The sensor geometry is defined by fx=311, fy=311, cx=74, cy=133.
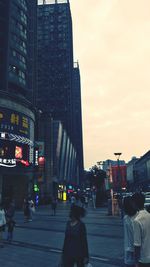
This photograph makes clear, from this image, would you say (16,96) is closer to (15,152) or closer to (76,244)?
(15,152)

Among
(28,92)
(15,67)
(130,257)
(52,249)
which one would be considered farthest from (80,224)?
(28,92)

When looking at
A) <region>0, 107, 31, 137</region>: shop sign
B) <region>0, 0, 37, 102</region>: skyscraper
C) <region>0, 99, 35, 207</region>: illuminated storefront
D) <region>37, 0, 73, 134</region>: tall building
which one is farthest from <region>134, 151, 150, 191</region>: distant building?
<region>0, 107, 31, 137</region>: shop sign

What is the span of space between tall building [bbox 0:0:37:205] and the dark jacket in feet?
139

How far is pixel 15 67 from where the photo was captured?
57094 millimetres

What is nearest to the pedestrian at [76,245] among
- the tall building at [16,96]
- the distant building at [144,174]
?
the tall building at [16,96]

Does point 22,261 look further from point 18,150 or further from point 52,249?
point 18,150

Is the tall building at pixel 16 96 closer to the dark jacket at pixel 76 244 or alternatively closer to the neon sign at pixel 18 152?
the neon sign at pixel 18 152

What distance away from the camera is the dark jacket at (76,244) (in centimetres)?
551

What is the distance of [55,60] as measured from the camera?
136375 mm

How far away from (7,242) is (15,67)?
1841 inches

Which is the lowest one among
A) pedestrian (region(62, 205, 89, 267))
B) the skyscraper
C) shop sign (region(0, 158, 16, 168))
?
pedestrian (region(62, 205, 89, 267))

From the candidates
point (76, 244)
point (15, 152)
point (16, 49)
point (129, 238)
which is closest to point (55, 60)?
point (16, 49)

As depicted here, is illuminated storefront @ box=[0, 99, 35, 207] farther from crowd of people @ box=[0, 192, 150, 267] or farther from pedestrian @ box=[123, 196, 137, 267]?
pedestrian @ box=[123, 196, 137, 267]

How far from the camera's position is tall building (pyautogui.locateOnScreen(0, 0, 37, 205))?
48.2 m
